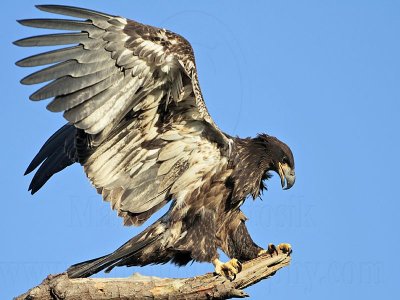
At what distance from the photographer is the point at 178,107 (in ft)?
32.8

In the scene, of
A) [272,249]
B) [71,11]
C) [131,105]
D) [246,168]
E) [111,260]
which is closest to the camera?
[71,11]

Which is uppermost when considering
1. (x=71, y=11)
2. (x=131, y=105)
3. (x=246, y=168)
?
(x=71, y=11)

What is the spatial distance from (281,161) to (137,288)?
2648 mm

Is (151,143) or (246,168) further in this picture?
(246,168)

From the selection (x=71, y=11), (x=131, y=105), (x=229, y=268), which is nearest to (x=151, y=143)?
(x=131, y=105)

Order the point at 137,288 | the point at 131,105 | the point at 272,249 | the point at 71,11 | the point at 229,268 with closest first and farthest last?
1. the point at 137,288
2. the point at 71,11
3. the point at 229,268
4. the point at 131,105
5. the point at 272,249

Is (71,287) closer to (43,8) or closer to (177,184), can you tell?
(177,184)

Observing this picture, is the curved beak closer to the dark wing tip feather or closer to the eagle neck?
the eagle neck

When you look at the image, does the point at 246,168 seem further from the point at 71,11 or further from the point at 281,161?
the point at 71,11

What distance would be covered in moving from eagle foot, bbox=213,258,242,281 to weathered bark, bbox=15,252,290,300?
0.22 feet

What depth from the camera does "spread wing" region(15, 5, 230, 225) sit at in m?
9.23

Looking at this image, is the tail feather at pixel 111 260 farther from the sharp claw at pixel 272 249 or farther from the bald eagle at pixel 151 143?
the sharp claw at pixel 272 249

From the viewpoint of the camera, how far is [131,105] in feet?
31.4

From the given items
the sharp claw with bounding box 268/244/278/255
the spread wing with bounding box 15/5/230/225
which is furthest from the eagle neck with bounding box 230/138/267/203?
the sharp claw with bounding box 268/244/278/255
